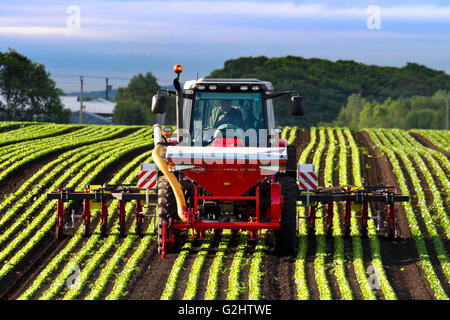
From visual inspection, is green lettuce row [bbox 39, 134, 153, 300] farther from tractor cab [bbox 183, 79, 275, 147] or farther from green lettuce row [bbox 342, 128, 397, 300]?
green lettuce row [bbox 342, 128, 397, 300]

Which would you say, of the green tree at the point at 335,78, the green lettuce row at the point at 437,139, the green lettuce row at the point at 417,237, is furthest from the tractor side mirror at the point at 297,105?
the green tree at the point at 335,78

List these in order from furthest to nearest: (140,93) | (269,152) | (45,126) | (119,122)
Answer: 1. (140,93)
2. (119,122)
3. (45,126)
4. (269,152)

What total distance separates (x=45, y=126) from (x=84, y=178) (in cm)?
1511

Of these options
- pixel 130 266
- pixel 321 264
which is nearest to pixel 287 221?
pixel 321 264

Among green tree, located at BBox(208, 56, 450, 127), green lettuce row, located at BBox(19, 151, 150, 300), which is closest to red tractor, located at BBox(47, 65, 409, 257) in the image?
green lettuce row, located at BBox(19, 151, 150, 300)

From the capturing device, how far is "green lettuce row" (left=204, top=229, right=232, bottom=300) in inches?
461

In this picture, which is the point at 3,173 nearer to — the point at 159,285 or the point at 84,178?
the point at 84,178

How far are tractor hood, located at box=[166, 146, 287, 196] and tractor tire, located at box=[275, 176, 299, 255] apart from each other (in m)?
0.54

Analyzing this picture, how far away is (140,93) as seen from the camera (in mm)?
100938

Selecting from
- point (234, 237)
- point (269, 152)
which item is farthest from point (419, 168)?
point (269, 152)

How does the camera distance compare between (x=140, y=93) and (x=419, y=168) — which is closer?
(x=419, y=168)

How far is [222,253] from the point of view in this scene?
1426cm

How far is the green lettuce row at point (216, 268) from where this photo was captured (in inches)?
461
